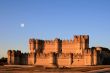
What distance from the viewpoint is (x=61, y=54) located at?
9050cm

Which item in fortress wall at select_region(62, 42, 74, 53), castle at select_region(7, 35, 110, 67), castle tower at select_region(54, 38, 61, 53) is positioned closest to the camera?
castle at select_region(7, 35, 110, 67)

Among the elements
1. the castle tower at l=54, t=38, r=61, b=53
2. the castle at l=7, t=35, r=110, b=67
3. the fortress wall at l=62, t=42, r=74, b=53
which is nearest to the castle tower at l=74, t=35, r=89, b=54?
the castle at l=7, t=35, r=110, b=67

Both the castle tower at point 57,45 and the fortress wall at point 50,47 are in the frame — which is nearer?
the castle tower at point 57,45

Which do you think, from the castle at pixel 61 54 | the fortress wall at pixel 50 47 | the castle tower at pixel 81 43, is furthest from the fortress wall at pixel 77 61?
the fortress wall at pixel 50 47

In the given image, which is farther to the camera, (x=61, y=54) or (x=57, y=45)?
(x=57, y=45)

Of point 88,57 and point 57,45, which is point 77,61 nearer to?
point 88,57

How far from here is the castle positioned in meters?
87.6

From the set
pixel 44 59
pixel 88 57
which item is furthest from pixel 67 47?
pixel 88 57

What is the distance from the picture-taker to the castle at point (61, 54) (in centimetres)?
8762

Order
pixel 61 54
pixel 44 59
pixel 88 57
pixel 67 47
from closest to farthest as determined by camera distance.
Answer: pixel 88 57
pixel 61 54
pixel 44 59
pixel 67 47

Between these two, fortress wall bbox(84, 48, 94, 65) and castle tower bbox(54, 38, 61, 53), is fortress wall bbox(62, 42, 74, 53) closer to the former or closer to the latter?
castle tower bbox(54, 38, 61, 53)

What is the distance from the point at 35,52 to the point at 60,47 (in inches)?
282

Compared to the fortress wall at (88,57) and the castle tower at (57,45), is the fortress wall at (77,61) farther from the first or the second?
the castle tower at (57,45)

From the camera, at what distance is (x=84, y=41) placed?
313 feet
